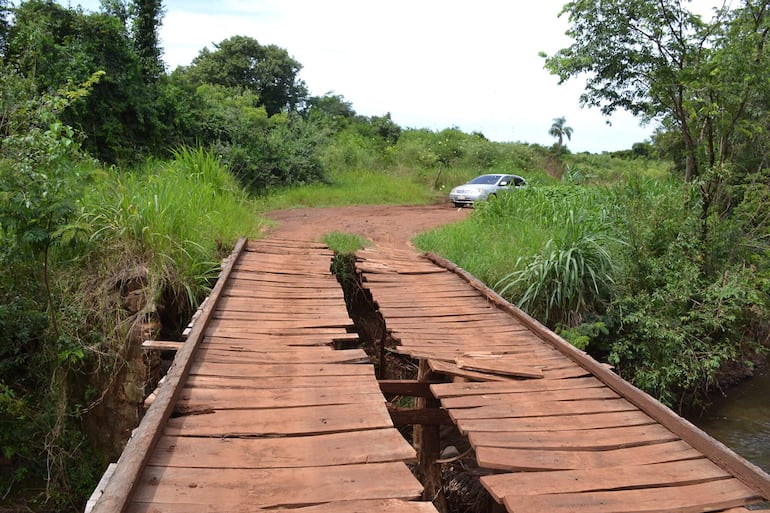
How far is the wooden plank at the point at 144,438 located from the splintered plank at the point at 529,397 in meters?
1.79

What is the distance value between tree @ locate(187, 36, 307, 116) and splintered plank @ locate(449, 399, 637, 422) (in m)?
25.8

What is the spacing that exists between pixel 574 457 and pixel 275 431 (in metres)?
1.72

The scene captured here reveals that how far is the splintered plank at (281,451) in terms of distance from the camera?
2820mm

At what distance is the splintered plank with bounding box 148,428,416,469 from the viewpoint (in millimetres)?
2820

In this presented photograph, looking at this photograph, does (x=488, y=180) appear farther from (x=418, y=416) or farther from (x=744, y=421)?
(x=418, y=416)

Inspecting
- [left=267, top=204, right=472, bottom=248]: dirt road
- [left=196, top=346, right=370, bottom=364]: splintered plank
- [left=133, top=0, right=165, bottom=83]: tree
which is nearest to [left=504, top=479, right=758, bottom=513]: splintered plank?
[left=196, top=346, right=370, bottom=364]: splintered plank

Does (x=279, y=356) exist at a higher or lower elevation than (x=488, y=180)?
lower

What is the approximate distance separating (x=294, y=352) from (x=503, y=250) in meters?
4.80

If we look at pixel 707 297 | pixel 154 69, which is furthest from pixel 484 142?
pixel 707 297

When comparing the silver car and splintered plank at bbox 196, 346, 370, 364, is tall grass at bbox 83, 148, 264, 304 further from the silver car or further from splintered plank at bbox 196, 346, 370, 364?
the silver car

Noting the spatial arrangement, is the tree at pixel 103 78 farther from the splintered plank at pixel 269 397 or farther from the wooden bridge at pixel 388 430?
the splintered plank at pixel 269 397

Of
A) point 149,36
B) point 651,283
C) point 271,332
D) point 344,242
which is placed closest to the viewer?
point 271,332

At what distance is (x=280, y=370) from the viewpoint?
13.4 ft

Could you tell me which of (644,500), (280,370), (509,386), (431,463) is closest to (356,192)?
(431,463)
